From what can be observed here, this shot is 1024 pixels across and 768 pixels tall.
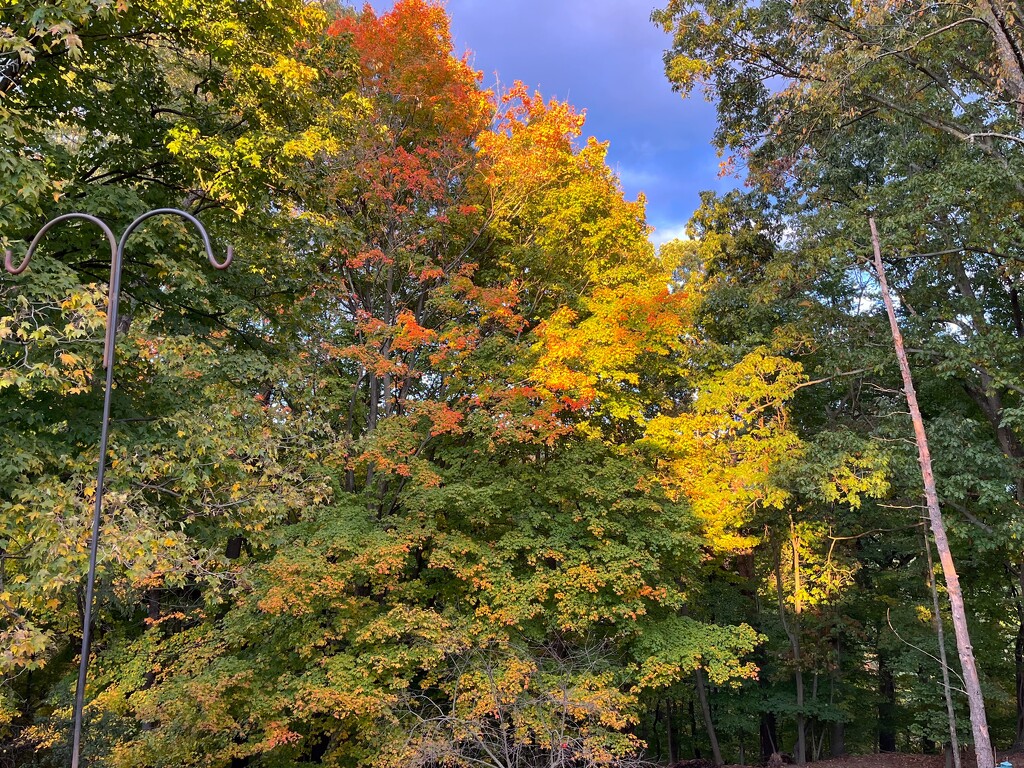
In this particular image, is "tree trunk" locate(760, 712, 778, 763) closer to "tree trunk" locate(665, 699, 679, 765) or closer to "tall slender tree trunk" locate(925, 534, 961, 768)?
"tree trunk" locate(665, 699, 679, 765)

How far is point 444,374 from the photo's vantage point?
11.2m

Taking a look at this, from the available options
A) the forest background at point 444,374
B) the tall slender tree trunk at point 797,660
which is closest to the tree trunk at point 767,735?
the tall slender tree trunk at point 797,660

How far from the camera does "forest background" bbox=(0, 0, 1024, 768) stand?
6.08 m

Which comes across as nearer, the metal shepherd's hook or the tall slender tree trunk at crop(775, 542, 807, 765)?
the metal shepherd's hook

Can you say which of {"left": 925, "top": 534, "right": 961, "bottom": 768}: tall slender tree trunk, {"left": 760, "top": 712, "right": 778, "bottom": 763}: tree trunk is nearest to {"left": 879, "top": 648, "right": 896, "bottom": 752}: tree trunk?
{"left": 760, "top": 712, "right": 778, "bottom": 763}: tree trunk

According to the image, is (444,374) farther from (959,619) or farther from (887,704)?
(887,704)

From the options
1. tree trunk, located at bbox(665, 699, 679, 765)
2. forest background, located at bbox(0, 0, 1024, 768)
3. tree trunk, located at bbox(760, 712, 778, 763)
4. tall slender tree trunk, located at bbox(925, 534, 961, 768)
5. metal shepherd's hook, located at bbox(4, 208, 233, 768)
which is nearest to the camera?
metal shepherd's hook, located at bbox(4, 208, 233, 768)

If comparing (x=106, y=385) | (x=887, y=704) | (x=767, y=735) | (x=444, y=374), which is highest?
(x=444, y=374)

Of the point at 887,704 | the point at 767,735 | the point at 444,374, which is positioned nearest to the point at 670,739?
the point at 767,735

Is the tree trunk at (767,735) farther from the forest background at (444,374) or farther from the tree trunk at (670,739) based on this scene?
the tree trunk at (670,739)

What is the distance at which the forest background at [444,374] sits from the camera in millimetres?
6082

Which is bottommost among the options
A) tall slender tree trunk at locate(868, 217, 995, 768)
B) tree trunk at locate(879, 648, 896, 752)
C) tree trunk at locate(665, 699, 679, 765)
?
tree trunk at locate(665, 699, 679, 765)

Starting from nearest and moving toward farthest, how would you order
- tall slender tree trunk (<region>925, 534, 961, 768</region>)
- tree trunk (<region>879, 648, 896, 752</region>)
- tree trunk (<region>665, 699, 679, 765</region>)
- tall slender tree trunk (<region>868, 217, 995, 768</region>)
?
tall slender tree trunk (<region>868, 217, 995, 768</region>) → tall slender tree trunk (<region>925, 534, 961, 768</region>) → tree trunk (<region>879, 648, 896, 752</region>) → tree trunk (<region>665, 699, 679, 765</region>)

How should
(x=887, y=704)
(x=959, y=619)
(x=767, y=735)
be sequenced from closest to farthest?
(x=959, y=619) < (x=767, y=735) < (x=887, y=704)
